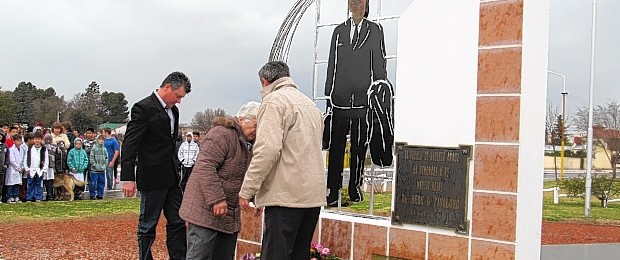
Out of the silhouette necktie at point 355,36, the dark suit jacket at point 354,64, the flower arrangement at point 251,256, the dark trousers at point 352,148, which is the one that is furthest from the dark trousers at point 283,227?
the silhouette necktie at point 355,36

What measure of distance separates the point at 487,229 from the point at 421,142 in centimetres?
86

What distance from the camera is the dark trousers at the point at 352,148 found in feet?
19.9

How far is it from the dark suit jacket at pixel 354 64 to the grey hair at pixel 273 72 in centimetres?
122

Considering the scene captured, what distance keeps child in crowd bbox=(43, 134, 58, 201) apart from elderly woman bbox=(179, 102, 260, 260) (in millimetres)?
9369

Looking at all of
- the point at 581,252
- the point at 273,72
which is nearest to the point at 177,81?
the point at 273,72

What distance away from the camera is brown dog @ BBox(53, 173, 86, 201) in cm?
1420

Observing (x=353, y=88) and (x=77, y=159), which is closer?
(x=353, y=88)

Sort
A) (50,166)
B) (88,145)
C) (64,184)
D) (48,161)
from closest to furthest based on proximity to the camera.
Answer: (48,161), (50,166), (64,184), (88,145)

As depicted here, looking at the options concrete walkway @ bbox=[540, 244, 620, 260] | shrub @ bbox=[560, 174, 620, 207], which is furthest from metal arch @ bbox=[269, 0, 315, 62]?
shrub @ bbox=[560, 174, 620, 207]

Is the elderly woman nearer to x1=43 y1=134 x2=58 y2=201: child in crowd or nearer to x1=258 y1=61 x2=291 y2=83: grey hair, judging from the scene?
x1=258 y1=61 x2=291 y2=83: grey hair

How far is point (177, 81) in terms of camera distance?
5871 millimetres

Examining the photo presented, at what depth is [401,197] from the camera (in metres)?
5.32

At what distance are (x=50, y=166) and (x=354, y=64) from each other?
925cm

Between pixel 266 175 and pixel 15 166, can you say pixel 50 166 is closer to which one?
pixel 15 166
